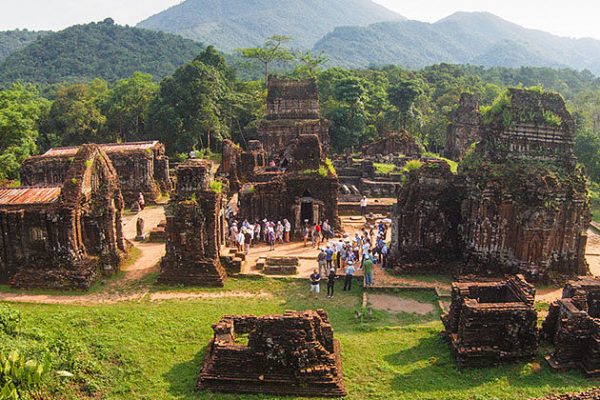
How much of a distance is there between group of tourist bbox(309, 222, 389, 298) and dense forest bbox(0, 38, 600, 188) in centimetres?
2623

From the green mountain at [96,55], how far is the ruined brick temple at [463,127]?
7575cm

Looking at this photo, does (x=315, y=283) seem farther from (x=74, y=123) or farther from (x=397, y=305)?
(x=74, y=123)

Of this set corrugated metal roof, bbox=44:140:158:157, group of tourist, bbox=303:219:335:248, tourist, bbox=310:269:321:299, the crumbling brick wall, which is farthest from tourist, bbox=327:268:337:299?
corrugated metal roof, bbox=44:140:158:157

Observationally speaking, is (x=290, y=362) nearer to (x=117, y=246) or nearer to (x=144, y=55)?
(x=117, y=246)

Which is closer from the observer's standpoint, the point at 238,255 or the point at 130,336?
the point at 130,336

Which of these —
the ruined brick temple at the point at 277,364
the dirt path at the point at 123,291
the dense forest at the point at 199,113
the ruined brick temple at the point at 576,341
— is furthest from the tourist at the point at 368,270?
the dense forest at the point at 199,113

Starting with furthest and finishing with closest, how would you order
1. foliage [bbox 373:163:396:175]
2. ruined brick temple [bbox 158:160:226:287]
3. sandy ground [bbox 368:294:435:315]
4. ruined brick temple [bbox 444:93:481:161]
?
1. ruined brick temple [bbox 444:93:481:161]
2. foliage [bbox 373:163:396:175]
3. ruined brick temple [bbox 158:160:226:287]
4. sandy ground [bbox 368:294:435:315]

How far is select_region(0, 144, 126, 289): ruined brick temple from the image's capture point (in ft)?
65.6

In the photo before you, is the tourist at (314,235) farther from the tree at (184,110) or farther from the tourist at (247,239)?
the tree at (184,110)

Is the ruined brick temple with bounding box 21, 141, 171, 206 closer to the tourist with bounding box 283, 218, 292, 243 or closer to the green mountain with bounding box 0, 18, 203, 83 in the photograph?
the tourist with bounding box 283, 218, 292, 243

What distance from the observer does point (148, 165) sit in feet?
116

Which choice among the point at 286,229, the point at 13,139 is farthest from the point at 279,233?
the point at 13,139

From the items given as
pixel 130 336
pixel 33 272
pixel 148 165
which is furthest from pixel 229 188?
pixel 130 336

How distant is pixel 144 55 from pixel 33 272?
116 m
